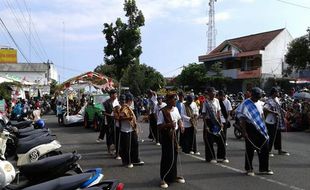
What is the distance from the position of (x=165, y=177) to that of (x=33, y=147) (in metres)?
3.11

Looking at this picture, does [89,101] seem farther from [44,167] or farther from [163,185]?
[44,167]

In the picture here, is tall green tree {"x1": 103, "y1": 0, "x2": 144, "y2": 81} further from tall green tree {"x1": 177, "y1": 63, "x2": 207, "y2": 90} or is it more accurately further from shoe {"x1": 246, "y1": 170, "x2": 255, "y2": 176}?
shoe {"x1": 246, "y1": 170, "x2": 255, "y2": 176}

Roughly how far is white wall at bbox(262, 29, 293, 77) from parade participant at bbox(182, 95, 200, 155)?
34.2m

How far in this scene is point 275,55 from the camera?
46.3 m

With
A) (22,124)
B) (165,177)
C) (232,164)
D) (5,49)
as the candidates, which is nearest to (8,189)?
(165,177)

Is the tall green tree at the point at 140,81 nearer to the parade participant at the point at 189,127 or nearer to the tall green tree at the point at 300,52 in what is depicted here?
the tall green tree at the point at 300,52

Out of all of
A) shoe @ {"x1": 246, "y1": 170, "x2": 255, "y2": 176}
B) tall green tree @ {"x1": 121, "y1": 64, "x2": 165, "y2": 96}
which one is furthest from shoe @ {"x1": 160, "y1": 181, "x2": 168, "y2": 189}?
tall green tree @ {"x1": 121, "y1": 64, "x2": 165, "y2": 96}

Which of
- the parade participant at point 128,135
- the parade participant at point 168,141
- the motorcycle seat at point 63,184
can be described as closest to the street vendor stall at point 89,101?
the parade participant at point 128,135

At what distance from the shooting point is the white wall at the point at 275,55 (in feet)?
149

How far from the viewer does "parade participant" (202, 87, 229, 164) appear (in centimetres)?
1055

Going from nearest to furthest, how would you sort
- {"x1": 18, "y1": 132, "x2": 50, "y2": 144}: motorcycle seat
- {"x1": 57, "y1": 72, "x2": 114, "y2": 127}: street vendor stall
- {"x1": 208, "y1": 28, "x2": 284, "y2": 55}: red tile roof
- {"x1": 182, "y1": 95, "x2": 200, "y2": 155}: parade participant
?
{"x1": 18, "y1": 132, "x2": 50, "y2": 144}: motorcycle seat → {"x1": 182, "y1": 95, "x2": 200, "y2": 155}: parade participant → {"x1": 57, "y1": 72, "x2": 114, "y2": 127}: street vendor stall → {"x1": 208, "y1": 28, "x2": 284, "y2": 55}: red tile roof

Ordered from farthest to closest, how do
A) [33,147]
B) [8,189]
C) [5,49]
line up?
[5,49] < [33,147] < [8,189]

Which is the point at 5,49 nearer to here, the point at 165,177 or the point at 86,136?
the point at 86,136

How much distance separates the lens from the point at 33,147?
9352 millimetres
